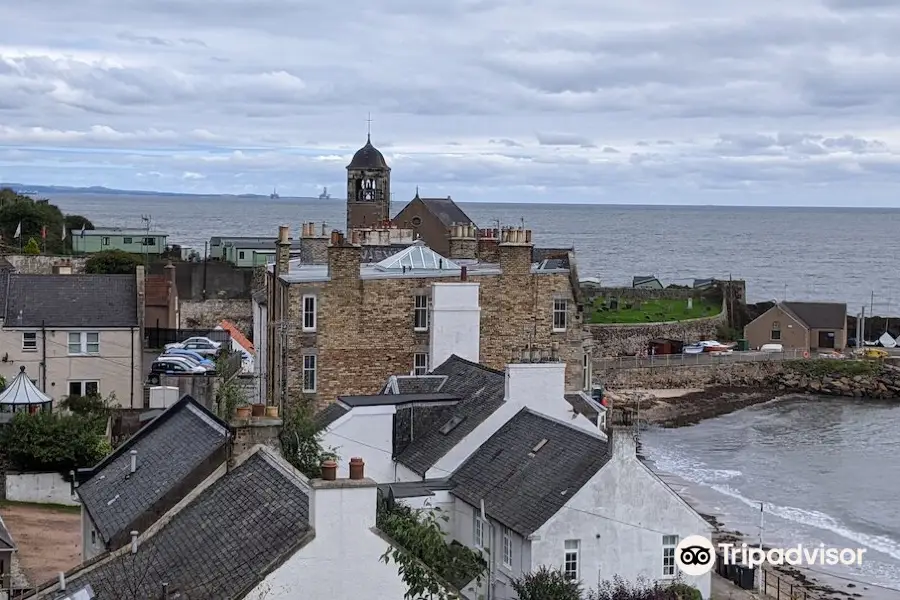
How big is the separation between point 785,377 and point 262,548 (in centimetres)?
→ 7180

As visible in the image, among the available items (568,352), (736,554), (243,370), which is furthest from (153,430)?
(243,370)

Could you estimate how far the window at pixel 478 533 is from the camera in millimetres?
25500

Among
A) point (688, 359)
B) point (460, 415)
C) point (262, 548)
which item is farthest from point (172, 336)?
point (262, 548)

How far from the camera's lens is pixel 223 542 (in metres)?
17.5

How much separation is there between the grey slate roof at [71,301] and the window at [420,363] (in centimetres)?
1333

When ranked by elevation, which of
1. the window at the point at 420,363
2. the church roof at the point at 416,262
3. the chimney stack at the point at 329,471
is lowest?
the window at the point at 420,363

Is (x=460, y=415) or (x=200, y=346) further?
(x=200, y=346)

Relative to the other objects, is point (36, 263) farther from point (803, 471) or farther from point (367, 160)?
point (803, 471)

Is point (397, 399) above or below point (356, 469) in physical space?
below

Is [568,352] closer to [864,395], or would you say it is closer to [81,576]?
[81,576]

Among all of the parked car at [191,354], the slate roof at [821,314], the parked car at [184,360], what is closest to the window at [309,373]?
the parked car at [184,360]

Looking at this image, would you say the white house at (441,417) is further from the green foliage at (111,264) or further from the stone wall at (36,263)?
the stone wall at (36,263)

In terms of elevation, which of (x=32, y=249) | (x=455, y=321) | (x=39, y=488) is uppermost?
(x=32, y=249)

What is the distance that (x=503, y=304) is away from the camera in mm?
37188
